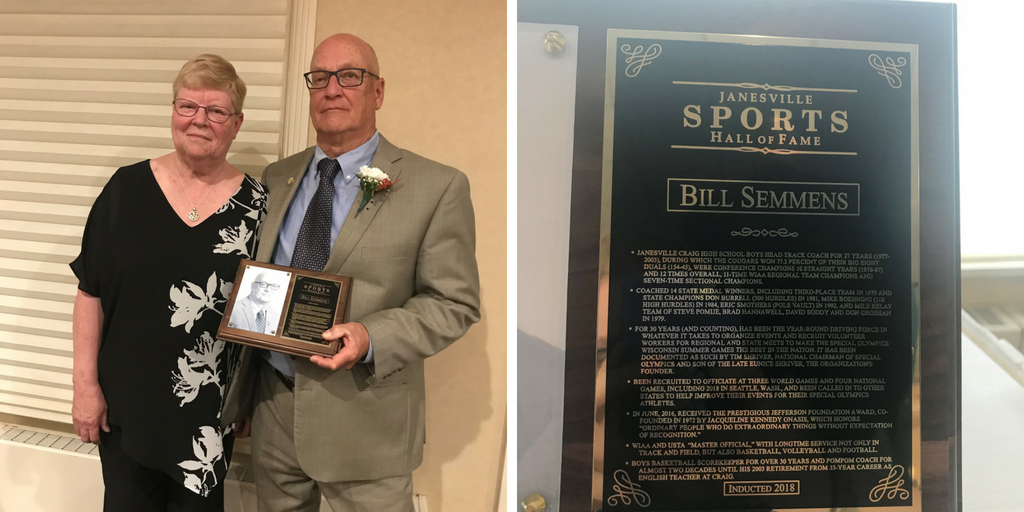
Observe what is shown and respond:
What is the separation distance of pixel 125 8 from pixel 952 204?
2377 mm

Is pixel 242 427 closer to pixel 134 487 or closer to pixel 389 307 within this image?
pixel 134 487

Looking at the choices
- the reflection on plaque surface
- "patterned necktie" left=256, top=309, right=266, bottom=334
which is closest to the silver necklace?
"patterned necktie" left=256, top=309, right=266, bottom=334

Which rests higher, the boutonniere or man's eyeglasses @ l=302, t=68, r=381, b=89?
man's eyeglasses @ l=302, t=68, r=381, b=89

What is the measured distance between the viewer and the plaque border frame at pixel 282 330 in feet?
3.83

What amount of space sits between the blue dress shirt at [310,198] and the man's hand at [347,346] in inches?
7.6

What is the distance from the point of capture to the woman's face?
1.36 metres

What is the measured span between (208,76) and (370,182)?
534mm

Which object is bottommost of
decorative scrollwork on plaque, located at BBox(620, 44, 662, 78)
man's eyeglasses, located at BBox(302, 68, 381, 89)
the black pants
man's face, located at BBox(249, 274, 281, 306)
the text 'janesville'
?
the black pants

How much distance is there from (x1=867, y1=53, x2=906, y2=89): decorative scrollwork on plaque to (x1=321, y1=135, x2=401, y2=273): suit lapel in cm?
107

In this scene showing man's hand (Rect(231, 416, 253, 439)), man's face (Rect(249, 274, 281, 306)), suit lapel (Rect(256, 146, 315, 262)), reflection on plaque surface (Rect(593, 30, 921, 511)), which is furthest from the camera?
man's hand (Rect(231, 416, 253, 439))

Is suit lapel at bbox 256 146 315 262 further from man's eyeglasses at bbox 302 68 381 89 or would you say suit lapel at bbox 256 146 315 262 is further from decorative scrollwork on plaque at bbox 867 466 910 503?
decorative scrollwork on plaque at bbox 867 466 910 503

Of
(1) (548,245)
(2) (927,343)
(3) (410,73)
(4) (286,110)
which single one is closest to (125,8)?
(4) (286,110)

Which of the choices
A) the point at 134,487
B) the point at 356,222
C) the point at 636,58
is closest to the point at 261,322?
the point at 356,222

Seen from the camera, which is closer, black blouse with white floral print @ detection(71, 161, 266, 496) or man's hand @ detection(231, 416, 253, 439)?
black blouse with white floral print @ detection(71, 161, 266, 496)
